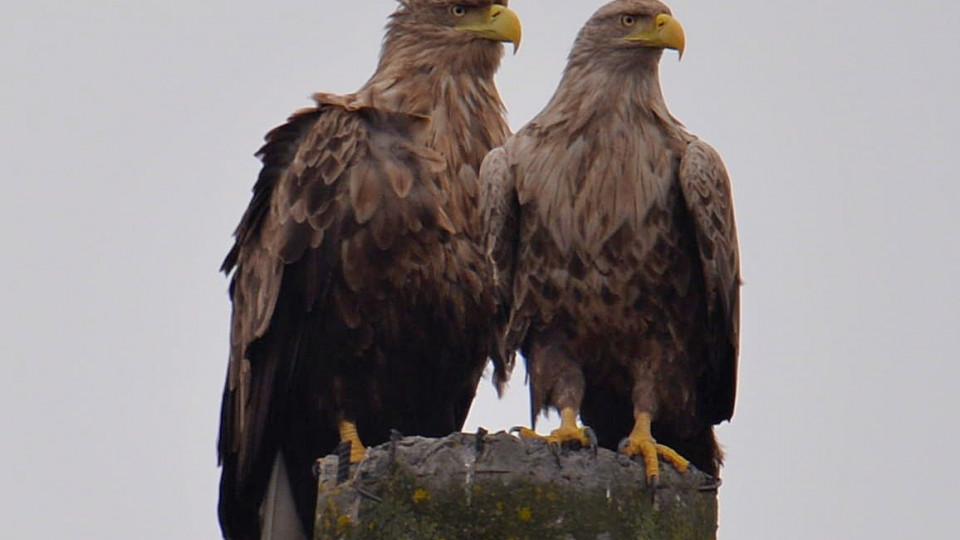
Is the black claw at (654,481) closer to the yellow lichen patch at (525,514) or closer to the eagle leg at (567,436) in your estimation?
the eagle leg at (567,436)

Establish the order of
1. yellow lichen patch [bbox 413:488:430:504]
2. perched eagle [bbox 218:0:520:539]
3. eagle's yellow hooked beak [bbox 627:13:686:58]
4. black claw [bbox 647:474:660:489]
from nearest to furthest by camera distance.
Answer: yellow lichen patch [bbox 413:488:430:504] < black claw [bbox 647:474:660:489] < eagle's yellow hooked beak [bbox 627:13:686:58] < perched eagle [bbox 218:0:520:539]

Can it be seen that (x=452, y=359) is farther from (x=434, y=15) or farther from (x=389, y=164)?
(x=434, y=15)

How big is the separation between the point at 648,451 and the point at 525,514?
111 cm

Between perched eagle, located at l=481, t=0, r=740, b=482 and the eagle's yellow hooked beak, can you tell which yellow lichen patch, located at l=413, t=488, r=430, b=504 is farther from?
the eagle's yellow hooked beak

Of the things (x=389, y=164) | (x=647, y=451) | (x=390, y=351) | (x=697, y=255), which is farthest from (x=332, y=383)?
(x=647, y=451)

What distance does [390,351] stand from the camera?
8711 mm

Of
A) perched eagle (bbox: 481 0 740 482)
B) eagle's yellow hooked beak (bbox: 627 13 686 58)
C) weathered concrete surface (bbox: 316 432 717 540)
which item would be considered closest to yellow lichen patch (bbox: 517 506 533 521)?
weathered concrete surface (bbox: 316 432 717 540)

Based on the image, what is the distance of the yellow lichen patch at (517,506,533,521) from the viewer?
18.4ft

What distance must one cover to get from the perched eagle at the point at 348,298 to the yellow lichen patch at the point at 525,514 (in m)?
2.83

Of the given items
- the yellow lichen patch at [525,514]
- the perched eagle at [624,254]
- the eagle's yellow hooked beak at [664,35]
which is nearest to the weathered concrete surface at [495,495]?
the yellow lichen patch at [525,514]

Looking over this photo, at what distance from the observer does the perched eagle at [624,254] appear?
8.03 meters

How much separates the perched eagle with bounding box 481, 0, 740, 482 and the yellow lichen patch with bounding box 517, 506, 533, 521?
222 centimetres

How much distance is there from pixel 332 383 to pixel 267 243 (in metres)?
0.76

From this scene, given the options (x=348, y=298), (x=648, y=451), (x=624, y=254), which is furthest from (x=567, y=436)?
(x=348, y=298)
